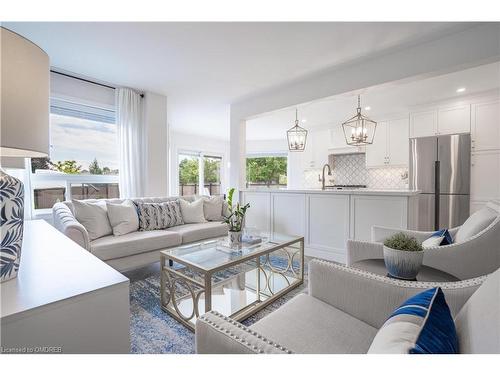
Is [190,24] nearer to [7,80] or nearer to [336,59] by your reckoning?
[336,59]

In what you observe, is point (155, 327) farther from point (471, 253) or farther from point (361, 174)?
point (361, 174)

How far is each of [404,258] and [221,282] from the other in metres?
1.50

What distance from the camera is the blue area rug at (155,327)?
1.45 metres

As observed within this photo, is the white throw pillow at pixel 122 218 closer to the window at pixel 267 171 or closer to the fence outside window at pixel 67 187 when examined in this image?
the fence outside window at pixel 67 187

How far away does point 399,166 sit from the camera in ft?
15.0

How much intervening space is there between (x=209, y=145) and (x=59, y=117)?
423cm

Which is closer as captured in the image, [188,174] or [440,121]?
[440,121]

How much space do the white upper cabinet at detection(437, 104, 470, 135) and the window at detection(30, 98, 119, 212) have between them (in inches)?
206

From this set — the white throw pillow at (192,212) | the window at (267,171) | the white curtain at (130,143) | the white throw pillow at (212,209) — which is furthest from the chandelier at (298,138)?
the window at (267,171)

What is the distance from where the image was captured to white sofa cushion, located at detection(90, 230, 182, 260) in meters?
2.22

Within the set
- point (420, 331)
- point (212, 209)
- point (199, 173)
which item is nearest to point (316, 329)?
point (420, 331)

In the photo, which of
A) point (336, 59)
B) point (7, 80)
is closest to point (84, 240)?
point (7, 80)

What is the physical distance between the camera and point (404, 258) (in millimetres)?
1213

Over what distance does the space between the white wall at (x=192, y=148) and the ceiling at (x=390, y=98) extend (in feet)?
6.09
